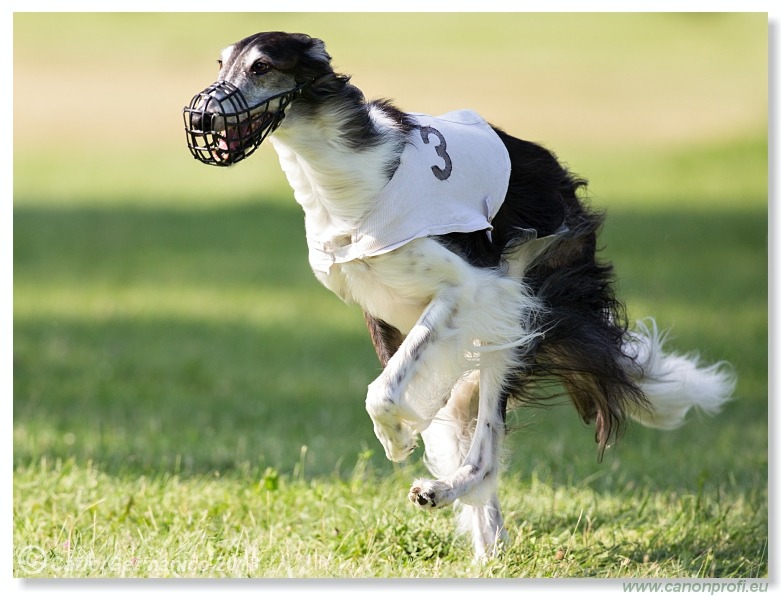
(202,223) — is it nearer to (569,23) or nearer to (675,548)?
(569,23)

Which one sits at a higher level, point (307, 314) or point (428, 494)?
point (307, 314)

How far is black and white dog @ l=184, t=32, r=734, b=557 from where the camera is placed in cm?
383

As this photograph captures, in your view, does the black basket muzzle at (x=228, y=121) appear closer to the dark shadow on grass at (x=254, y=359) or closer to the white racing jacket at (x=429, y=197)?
the white racing jacket at (x=429, y=197)

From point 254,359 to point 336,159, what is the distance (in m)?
4.76

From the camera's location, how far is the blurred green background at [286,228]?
266 inches

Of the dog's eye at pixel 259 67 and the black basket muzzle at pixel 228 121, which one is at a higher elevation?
the dog's eye at pixel 259 67

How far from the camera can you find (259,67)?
12.3 ft

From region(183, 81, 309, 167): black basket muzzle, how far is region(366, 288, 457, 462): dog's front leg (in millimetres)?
839

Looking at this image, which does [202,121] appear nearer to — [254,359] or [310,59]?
[310,59]

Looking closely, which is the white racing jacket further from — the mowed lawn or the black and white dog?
the mowed lawn

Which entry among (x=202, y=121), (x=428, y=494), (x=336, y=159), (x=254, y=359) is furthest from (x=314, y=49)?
(x=254, y=359)

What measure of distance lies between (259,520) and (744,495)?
90.2 inches

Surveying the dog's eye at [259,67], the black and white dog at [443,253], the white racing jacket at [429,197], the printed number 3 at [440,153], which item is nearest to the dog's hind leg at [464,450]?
the black and white dog at [443,253]

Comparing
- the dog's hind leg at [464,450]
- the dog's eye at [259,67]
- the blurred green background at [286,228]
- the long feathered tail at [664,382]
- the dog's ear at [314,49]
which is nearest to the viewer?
the dog's eye at [259,67]
